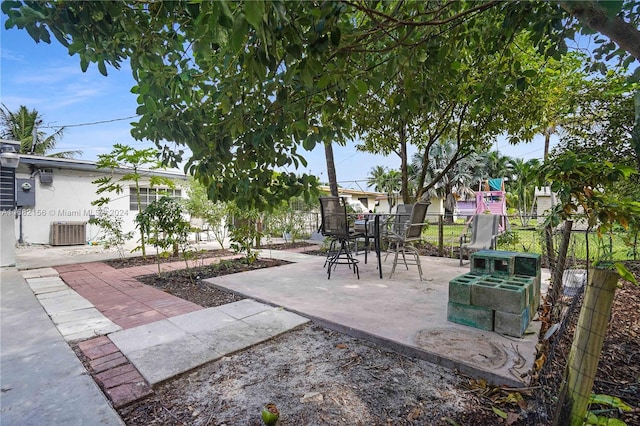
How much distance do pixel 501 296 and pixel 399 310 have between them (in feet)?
3.01

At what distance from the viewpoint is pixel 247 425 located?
153 cm

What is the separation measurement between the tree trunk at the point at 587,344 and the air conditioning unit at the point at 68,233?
35.8 feet

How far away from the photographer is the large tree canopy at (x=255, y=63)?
1.16m

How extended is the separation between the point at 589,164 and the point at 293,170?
1471 mm

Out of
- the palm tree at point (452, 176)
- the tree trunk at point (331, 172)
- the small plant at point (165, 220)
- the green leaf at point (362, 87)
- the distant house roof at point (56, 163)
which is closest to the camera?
the green leaf at point (362, 87)

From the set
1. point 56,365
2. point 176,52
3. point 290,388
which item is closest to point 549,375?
point 290,388

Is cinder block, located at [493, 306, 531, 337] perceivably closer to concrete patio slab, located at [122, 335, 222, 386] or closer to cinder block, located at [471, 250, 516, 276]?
cinder block, located at [471, 250, 516, 276]

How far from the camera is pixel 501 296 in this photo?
2.38 meters

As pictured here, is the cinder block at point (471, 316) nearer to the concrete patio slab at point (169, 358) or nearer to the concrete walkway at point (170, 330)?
the concrete walkway at point (170, 330)

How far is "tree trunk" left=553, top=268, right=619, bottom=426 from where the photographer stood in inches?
44.6

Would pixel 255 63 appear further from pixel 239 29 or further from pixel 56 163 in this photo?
pixel 56 163

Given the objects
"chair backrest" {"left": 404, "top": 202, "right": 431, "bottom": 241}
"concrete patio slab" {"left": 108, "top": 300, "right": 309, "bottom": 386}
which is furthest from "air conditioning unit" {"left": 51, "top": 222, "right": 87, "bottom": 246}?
"chair backrest" {"left": 404, "top": 202, "right": 431, "bottom": 241}

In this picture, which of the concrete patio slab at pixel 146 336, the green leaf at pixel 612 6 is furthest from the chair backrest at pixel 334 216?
the green leaf at pixel 612 6

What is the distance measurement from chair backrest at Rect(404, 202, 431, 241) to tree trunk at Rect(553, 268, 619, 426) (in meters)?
3.13
